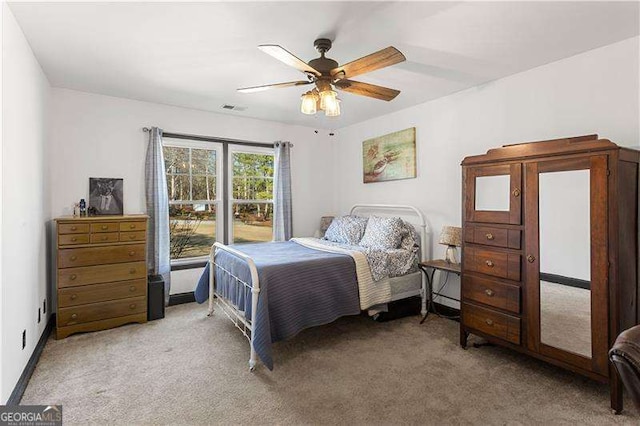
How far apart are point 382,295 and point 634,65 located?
271cm

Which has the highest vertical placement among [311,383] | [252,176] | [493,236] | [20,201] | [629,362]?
[252,176]

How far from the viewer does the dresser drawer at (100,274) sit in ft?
10.2

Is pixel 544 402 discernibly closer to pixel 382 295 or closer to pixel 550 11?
pixel 382 295

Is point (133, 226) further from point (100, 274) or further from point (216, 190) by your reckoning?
point (216, 190)

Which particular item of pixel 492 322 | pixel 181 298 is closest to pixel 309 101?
pixel 492 322

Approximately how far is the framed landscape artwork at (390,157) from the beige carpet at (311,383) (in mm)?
2021

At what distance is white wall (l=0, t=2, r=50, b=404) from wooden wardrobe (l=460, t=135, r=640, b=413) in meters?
3.23

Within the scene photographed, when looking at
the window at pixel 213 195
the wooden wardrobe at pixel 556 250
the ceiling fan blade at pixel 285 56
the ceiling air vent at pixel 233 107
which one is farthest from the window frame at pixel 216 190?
the wooden wardrobe at pixel 556 250

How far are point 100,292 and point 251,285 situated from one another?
5.76 ft

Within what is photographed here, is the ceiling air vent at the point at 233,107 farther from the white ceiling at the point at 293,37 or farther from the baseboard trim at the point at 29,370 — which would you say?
the baseboard trim at the point at 29,370

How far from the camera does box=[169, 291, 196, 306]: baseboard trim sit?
161 inches

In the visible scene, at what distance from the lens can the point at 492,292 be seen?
2.63m

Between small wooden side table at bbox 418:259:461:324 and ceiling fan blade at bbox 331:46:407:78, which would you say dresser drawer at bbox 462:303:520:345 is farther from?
ceiling fan blade at bbox 331:46:407:78

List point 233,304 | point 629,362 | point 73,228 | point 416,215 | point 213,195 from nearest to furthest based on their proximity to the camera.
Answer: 1. point 629,362
2. point 233,304
3. point 73,228
4. point 416,215
5. point 213,195
